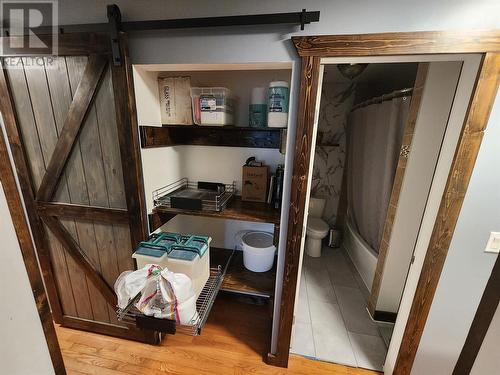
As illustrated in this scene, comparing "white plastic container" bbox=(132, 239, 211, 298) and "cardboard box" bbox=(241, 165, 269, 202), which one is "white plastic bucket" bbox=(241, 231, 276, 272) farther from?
"white plastic container" bbox=(132, 239, 211, 298)

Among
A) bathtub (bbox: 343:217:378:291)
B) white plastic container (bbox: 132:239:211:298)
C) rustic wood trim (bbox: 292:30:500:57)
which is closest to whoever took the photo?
rustic wood trim (bbox: 292:30:500:57)

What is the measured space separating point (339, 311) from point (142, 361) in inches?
67.6

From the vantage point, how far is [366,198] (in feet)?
8.20

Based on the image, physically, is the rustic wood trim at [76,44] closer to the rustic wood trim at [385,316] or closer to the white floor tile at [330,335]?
the white floor tile at [330,335]

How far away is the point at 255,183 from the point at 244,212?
0.27m

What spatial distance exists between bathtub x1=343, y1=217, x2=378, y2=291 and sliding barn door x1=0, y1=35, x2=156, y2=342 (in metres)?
2.19

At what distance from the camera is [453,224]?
110cm

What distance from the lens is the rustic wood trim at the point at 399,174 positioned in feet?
5.06

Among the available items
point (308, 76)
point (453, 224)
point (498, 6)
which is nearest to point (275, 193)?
point (308, 76)

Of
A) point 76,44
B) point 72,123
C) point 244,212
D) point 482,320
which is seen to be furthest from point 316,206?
point 76,44

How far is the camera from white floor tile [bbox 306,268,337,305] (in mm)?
2174

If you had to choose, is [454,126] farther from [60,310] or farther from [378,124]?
[60,310]

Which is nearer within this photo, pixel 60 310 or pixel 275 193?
pixel 275 193

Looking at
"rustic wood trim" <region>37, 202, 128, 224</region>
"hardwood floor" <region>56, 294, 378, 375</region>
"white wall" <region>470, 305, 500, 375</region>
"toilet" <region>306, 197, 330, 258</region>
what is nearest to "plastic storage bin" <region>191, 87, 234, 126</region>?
"rustic wood trim" <region>37, 202, 128, 224</region>
